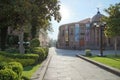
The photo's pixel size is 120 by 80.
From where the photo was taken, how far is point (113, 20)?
3447 cm

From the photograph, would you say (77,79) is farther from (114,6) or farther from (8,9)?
(114,6)

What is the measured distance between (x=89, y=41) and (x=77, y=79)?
3156 inches

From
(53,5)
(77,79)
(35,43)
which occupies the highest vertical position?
(53,5)

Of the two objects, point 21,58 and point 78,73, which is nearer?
point 78,73

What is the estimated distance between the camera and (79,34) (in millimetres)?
98125

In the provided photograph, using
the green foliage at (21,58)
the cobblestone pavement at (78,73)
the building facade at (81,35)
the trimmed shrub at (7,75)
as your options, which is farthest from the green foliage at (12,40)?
the trimmed shrub at (7,75)

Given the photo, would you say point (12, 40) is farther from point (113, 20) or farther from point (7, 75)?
point (7, 75)

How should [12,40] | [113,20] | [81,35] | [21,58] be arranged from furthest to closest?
[81,35] → [12,40] → [113,20] → [21,58]

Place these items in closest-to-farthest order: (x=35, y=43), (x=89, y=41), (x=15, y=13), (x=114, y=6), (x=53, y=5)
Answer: (x=15, y=13) → (x=53, y=5) → (x=35, y=43) → (x=114, y=6) → (x=89, y=41)

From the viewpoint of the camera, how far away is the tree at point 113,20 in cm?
3422

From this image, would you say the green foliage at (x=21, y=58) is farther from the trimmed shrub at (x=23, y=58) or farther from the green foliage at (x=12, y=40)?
the green foliage at (x=12, y=40)

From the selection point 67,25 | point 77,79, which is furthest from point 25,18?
point 67,25

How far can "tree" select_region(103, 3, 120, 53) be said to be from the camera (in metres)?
34.2

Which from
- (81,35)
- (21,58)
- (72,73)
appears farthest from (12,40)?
(81,35)
